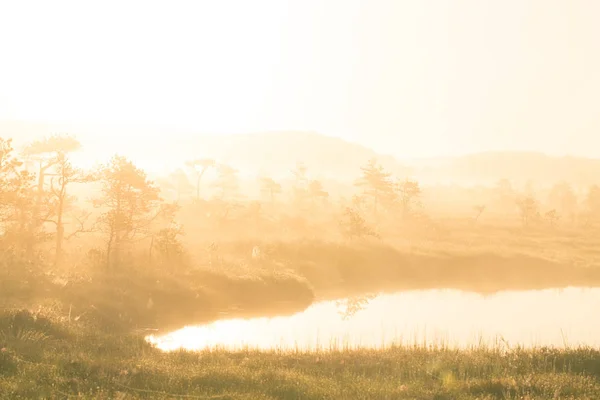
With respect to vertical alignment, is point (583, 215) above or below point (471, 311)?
above

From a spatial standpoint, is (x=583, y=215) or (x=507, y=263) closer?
(x=507, y=263)

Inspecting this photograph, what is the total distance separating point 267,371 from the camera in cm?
1784

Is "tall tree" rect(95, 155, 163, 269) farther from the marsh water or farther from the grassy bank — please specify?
the marsh water

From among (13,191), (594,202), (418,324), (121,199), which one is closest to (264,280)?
(121,199)

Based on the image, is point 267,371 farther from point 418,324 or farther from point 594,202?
point 594,202

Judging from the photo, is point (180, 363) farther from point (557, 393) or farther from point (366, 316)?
point (366, 316)

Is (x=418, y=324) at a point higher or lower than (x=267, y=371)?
lower

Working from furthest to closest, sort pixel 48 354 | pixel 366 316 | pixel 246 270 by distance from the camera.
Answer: pixel 246 270 < pixel 366 316 < pixel 48 354

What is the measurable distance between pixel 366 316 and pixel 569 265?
31.3 metres

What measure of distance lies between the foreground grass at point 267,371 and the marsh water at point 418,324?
368cm

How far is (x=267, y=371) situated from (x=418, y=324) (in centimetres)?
1755

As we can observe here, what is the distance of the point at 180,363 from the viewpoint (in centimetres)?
1964

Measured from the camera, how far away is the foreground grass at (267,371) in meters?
15.0

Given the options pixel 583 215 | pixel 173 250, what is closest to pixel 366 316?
pixel 173 250
